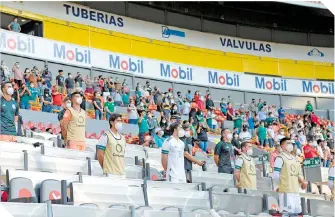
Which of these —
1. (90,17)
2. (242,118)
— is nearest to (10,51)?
(90,17)

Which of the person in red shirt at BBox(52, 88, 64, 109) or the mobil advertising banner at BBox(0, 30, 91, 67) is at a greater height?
the mobil advertising banner at BBox(0, 30, 91, 67)

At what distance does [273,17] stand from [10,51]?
554 inches

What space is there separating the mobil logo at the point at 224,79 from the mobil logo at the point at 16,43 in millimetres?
8083

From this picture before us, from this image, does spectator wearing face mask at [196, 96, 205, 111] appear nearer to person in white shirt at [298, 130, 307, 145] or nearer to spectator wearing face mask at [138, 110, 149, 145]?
person in white shirt at [298, 130, 307, 145]

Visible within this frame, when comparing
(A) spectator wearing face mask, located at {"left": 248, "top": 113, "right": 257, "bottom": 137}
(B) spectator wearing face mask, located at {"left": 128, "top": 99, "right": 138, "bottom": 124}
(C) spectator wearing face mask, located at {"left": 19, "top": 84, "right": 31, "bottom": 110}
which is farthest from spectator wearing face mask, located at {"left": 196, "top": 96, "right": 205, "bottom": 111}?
(C) spectator wearing face mask, located at {"left": 19, "top": 84, "right": 31, "bottom": 110}

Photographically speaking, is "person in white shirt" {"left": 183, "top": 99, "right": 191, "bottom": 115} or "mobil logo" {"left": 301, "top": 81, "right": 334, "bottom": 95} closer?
"person in white shirt" {"left": 183, "top": 99, "right": 191, "bottom": 115}

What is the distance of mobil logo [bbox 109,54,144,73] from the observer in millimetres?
24125

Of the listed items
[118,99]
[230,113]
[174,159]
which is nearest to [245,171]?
[174,159]

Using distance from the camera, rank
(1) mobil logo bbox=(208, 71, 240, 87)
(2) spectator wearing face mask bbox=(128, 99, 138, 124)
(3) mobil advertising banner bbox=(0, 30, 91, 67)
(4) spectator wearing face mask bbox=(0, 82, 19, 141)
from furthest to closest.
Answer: (1) mobil logo bbox=(208, 71, 240, 87)
(3) mobil advertising banner bbox=(0, 30, 91, 67)
(2) spectator wearing face mask bbox=(128, 99, 138, 124)
(4) spectator wearing face mask bbox=(0, 82, 19, 141)

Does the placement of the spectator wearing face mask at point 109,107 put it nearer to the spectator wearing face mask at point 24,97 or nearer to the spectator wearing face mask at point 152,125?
the spectator wearing face mask at point 152,125

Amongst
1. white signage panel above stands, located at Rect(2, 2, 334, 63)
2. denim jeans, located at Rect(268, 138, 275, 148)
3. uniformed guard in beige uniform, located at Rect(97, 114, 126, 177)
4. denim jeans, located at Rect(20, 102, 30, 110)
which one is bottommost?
uniformed guard in beige uniform, located at Rect(97, 114, 126, 177)

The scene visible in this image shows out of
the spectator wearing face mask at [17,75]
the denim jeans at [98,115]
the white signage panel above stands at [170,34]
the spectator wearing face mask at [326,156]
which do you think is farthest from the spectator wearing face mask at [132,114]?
the white signage panel above stands at [170,34]

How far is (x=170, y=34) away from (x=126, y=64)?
3.82m

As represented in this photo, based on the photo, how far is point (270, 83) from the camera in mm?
29312
